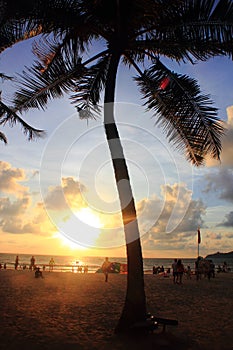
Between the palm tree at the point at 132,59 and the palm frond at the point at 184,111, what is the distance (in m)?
0.02

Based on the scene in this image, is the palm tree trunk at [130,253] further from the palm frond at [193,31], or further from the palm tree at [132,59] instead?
the palm frond at [193,31]

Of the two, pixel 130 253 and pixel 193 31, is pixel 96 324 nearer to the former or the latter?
pixel 130 253

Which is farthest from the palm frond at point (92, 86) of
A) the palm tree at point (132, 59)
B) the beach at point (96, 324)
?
the beach at point (96, 324)

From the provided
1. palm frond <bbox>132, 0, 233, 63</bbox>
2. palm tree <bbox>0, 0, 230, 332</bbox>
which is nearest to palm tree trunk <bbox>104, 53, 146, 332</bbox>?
palm tree <bbox>0, 0, 230, 332</bbox>

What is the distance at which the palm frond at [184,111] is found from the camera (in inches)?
346

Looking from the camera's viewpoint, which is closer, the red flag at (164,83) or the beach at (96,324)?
the beach at (96,324)

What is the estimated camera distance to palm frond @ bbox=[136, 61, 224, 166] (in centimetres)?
878

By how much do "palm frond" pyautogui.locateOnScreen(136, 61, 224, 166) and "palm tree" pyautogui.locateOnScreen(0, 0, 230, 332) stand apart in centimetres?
2

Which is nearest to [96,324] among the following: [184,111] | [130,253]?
[130,253]

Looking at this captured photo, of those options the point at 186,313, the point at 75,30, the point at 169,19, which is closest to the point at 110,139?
the point at 75,30

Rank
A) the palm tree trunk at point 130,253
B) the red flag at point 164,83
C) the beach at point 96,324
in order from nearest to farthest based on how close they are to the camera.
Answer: the beach at point 96,324
the palm tree trunk at point 130,253
the red flag at point 164,83

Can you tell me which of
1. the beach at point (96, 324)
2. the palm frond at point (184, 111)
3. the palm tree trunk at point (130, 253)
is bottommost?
the beach at point (96, 324)

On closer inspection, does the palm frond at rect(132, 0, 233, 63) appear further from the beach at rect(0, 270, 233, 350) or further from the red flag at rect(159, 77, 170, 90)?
the beach at rect(0, 270, 233, 350)

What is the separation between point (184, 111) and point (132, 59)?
201 centimetres
